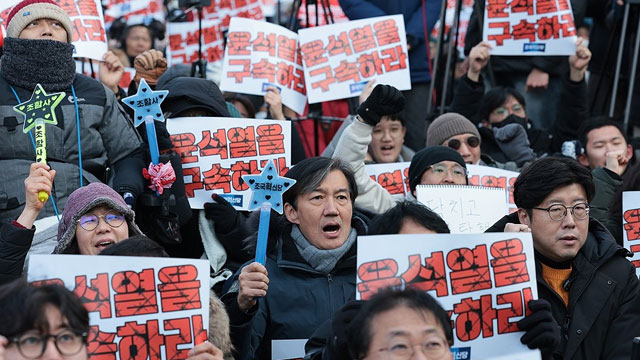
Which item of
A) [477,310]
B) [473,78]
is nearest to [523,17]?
[473,78]

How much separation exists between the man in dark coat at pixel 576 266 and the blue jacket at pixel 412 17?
13.5 feet

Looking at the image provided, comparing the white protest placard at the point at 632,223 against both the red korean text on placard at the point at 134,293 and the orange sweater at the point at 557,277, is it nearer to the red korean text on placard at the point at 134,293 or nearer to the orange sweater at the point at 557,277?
the orange sweater at the point at 557,277

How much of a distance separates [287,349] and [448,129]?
123 inches

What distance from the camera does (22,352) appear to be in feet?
11.7

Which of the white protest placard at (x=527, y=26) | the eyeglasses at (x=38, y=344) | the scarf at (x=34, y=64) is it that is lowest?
the eyeglasses at (x=38, y=344)

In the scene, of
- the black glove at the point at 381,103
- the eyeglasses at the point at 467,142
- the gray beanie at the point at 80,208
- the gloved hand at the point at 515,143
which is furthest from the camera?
the gloved hand at the point at 515,143

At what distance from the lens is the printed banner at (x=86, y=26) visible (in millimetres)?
7711

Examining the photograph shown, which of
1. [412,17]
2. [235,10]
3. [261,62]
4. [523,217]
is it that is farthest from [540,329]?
[235,10]

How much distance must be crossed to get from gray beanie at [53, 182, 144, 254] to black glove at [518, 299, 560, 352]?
1988 millimetres

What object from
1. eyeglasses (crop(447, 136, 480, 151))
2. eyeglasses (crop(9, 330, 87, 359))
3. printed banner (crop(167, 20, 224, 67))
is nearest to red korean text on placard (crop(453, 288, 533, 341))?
eyeglasses (crop(9, 330, 87, 359))

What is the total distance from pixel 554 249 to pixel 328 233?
112 cm

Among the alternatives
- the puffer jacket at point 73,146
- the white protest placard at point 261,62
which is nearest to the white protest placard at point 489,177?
the white protest placard at point 261,62

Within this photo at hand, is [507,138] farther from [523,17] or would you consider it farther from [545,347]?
[545,347]

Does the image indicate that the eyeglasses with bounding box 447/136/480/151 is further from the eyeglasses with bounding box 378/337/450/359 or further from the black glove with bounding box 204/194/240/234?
the eyeglasses with bounding box 378/337/450/359
